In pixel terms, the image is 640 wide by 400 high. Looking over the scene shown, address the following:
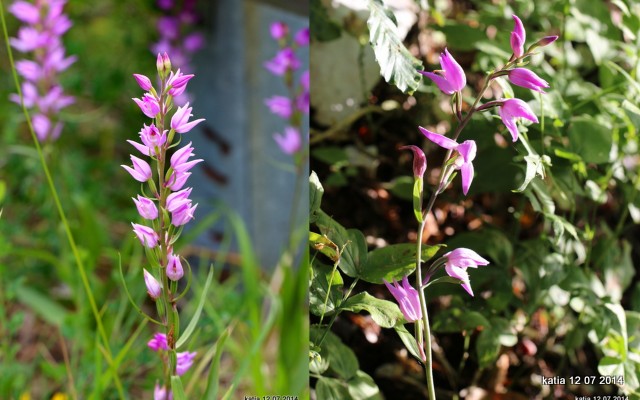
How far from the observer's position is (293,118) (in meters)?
1.42

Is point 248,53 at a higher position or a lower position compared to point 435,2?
lower

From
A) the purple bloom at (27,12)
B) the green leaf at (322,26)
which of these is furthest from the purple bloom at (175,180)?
the purple bloom at (27,12)

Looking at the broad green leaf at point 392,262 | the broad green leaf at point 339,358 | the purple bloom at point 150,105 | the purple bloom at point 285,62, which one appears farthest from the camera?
the purple bloom at point 285,62

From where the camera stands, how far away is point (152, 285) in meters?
0.69

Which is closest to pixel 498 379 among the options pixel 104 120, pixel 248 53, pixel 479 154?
pixel 479 154

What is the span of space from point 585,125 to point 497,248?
0.21 meters

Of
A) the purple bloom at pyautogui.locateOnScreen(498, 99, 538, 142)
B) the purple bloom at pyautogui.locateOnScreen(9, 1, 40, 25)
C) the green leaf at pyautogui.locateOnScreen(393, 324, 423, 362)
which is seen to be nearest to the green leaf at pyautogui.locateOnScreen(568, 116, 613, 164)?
the purple bloom at pyautogui.locateOnScreen(498, 99, 538, 142)

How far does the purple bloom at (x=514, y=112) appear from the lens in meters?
0.66

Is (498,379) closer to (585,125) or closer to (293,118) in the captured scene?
(585,125)

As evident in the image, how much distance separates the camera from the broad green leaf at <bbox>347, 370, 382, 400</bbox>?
834 millimetres

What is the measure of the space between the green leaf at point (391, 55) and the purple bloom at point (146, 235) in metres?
0.27

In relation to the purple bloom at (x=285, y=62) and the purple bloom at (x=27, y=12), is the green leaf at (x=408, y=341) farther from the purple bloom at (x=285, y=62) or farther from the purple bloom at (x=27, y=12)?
the purple bloom at (x=27, y=12)

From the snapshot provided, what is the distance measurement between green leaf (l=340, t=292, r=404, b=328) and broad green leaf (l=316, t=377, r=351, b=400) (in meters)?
0.12

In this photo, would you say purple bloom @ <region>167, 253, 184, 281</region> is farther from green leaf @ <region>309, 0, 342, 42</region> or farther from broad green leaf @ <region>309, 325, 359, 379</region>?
green leaf @ <region>309, 0, 342, 42</region>
